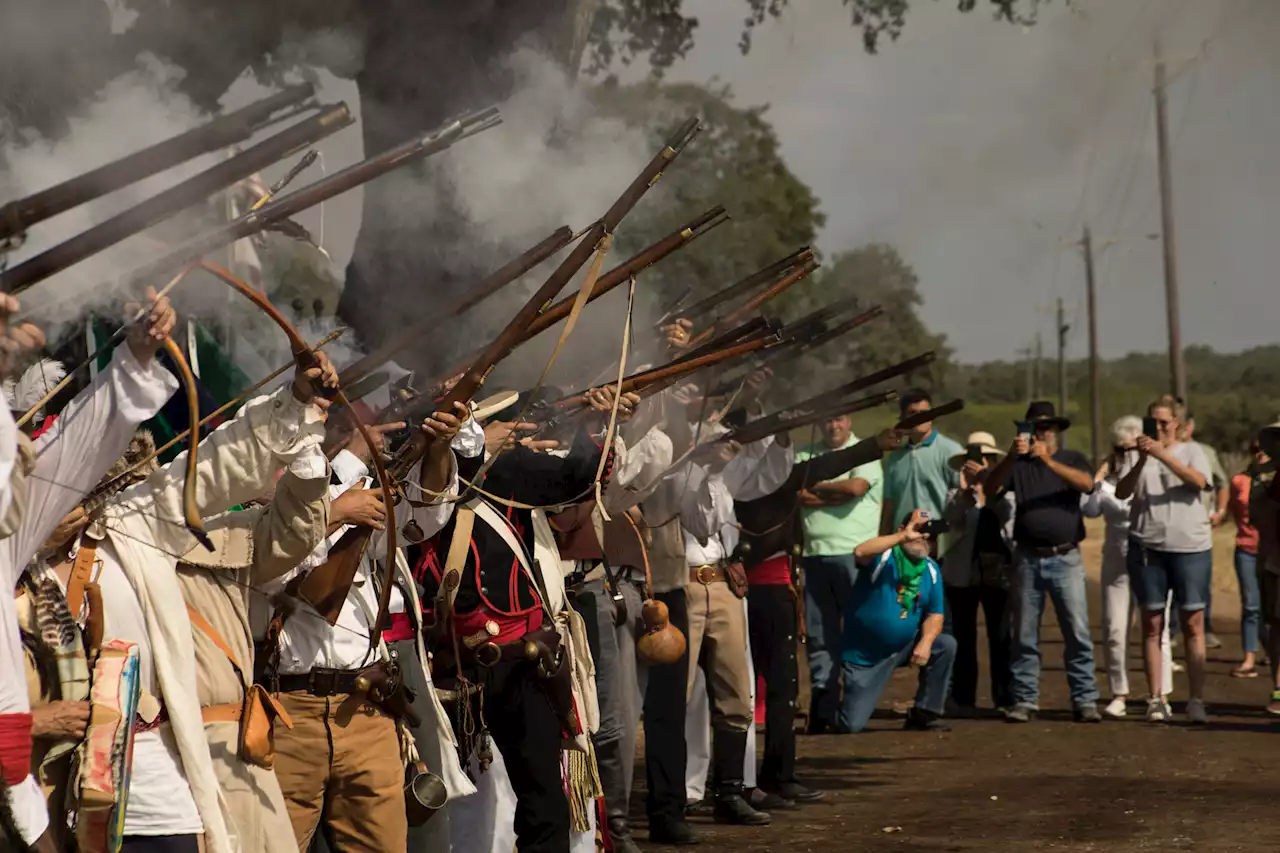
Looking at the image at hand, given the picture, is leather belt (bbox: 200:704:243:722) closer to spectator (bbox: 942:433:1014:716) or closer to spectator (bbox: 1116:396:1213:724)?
spectator (bbox: 1116:396:1213:724)

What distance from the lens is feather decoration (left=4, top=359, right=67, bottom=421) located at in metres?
4.76

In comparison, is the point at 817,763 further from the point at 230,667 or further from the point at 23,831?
the point at 23,831

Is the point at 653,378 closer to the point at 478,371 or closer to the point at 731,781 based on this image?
the point at 478,371

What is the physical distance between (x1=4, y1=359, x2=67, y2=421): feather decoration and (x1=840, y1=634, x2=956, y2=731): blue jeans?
6.49 meters

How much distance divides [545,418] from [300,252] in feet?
8.05

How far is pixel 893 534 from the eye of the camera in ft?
35.9

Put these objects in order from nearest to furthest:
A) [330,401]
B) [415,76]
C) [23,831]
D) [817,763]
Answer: [23,831] → [330,401] → [415,76] → [817,763]

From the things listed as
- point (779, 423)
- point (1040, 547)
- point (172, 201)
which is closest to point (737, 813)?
point (779, 423)

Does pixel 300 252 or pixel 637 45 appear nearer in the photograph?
pixel 300 252

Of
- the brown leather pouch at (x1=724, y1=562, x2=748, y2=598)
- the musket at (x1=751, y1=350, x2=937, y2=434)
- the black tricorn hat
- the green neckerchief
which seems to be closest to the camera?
the musket at (x1=751, y1=350, x2=937, y2=434)

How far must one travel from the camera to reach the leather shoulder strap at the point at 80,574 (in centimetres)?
404

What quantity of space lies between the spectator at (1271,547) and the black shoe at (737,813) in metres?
4.35

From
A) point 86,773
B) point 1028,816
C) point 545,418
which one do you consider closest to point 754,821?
point 1028,816

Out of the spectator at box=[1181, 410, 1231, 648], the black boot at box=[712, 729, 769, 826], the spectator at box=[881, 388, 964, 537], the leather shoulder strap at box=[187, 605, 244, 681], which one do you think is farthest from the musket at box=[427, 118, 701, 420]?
the spectator at box=[1181, 410, 1231, 648]
